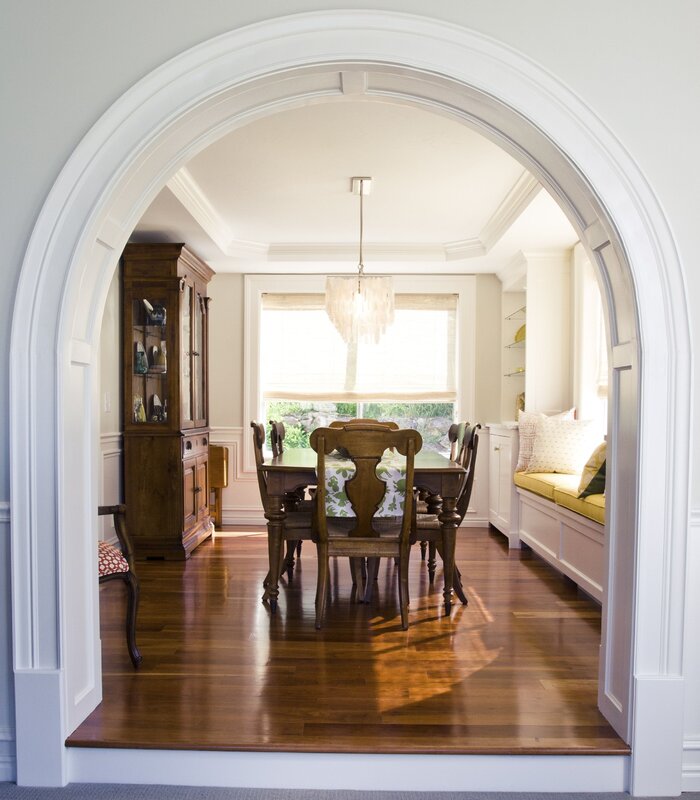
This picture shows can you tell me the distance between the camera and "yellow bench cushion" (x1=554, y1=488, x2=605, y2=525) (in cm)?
353

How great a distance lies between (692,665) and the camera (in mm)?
2166

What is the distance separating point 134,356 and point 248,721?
10.6 feet

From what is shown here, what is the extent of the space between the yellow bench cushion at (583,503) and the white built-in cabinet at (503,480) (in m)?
1.11

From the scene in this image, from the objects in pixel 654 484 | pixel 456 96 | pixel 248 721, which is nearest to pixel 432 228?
pixel 456 96

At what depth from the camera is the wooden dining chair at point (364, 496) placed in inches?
125

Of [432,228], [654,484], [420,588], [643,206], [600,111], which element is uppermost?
[432,228]

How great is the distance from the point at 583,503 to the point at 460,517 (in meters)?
0.70

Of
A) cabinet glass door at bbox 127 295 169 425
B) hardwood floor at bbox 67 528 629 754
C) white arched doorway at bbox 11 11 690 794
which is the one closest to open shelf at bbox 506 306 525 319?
hardwood floor at bbox 67 528 629 754

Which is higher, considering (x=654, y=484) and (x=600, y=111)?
(x=600, y=111)

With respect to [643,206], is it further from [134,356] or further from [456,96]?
[134,356]

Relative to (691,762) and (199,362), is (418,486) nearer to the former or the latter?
(691,762)

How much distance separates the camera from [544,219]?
456 centimetres

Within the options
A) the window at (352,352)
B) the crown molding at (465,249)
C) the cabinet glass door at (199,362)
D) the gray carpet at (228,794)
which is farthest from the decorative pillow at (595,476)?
the cabinet glass door at (199,362)

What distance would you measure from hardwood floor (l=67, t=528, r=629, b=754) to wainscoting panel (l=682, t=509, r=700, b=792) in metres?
0.25
